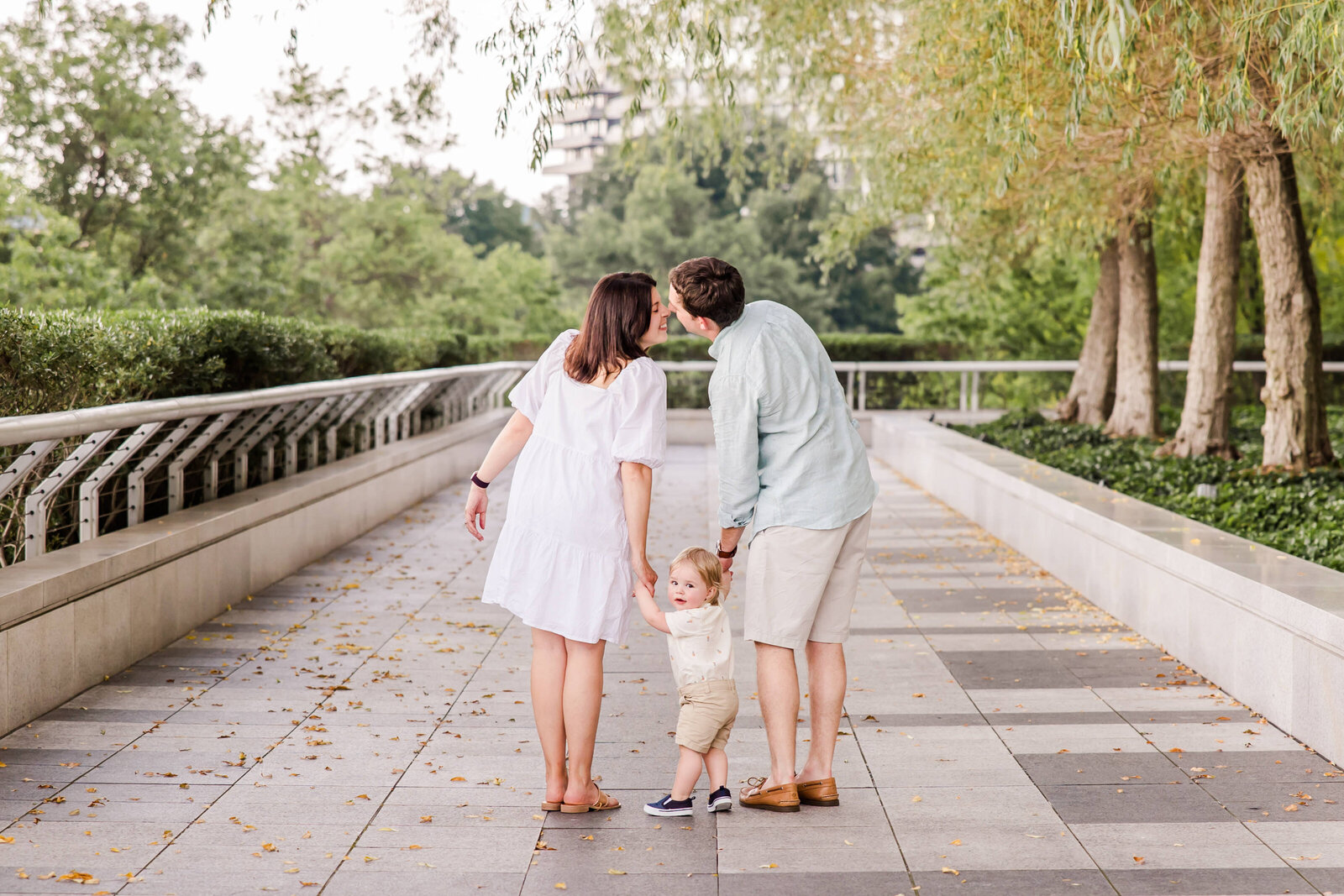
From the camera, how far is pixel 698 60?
8.60 m

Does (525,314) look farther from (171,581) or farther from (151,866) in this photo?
(151,866)

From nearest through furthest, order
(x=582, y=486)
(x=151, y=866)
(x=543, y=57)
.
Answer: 1. (x=151, y=866)
2. (x=582, y=486)
3. (x=543, y=57)

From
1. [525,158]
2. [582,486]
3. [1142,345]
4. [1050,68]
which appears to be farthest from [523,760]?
[1142,345]

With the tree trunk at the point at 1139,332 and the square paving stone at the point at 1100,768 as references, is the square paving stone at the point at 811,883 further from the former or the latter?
the tree trunk at the point at 1139,332

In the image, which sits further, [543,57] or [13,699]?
[543,57]

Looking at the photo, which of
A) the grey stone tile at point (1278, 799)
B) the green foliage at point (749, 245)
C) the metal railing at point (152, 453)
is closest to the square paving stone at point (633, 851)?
the grey stone tile at point (1278, 799)

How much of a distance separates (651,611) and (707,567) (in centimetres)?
22

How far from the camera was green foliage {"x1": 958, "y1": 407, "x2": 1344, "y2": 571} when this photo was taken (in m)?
7.48

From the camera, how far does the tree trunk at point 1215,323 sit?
11.2 metres

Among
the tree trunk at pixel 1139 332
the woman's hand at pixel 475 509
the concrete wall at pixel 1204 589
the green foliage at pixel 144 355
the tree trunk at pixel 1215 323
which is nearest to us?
the woman's hand at pixel 475 509

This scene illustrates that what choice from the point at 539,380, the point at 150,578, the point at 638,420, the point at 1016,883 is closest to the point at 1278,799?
the point at 1016,883

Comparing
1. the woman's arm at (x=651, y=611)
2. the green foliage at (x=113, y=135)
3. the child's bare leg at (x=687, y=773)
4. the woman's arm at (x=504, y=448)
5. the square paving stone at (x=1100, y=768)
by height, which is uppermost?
the green foliage at (x=113, y=135)

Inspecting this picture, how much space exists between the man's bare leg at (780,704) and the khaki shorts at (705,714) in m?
0.18

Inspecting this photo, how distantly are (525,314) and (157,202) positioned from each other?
21161mm
